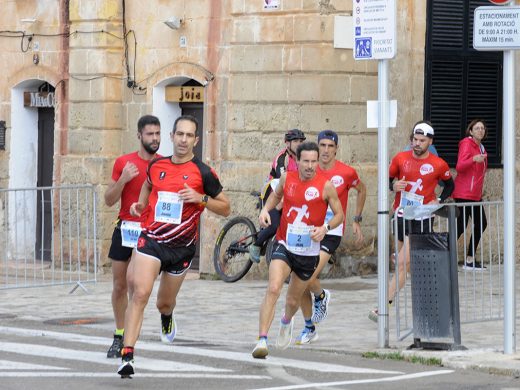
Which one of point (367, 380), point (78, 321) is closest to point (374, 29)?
point (367, 380)

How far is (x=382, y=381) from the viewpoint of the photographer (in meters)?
11.1

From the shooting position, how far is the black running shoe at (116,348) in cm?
1225

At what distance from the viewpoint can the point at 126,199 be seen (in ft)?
41.2

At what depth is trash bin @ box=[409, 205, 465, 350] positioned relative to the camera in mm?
12461

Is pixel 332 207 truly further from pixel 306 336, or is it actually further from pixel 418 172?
pixel 418 172

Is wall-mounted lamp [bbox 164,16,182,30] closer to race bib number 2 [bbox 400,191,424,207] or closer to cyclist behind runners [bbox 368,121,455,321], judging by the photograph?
cyclist behind runners [bbox 368,121,455,321]

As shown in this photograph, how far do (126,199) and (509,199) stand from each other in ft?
9.98

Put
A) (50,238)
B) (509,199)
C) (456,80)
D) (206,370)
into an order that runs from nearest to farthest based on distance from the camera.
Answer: (206,370) → (509,199) → (456,80) → (50,238)

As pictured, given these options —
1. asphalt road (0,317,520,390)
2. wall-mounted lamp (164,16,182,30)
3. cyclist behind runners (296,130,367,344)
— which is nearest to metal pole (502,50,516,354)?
asphalt road (0,317,520,390)

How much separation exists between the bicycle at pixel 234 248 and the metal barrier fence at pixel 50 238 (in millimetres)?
1558

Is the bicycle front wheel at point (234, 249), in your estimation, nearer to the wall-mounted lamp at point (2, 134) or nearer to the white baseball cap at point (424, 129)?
the white baseball cap at point (424, 129)

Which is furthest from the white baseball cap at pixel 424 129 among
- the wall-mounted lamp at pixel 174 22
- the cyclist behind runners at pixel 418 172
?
the wall-mounted lamp at pixel 174 22

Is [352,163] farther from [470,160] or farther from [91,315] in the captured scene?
[91,315]

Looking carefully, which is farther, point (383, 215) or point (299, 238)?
point (383, 215)
